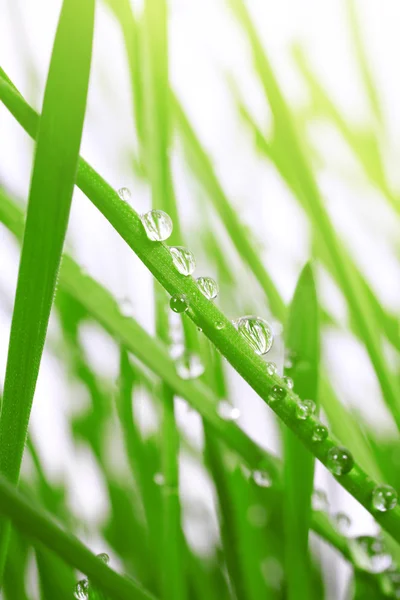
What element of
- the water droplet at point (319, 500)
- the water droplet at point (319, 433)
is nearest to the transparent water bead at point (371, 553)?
the water droplet at point (319, 500)

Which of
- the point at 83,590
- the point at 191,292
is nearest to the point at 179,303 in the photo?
the point at 191,292

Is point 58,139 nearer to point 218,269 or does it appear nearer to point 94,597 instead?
point 94,597

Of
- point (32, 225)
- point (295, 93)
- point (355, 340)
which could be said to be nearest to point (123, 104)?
point (295, 93)

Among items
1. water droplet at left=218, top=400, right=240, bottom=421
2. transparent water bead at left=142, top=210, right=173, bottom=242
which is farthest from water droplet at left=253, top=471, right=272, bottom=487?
transparent water bead at left=142, top=210, right=173, bottom=242

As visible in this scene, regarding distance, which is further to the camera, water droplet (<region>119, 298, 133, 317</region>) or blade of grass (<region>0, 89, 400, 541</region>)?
water droplet (<region>119, 298, 133, 317</region>)

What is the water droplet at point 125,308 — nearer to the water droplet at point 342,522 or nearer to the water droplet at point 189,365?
the water droplet at point 189,365

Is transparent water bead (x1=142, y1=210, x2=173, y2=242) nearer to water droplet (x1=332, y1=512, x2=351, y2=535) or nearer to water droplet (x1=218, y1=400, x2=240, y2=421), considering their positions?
water droplet (x1=218, y1=400, x2=240, y2=421)
